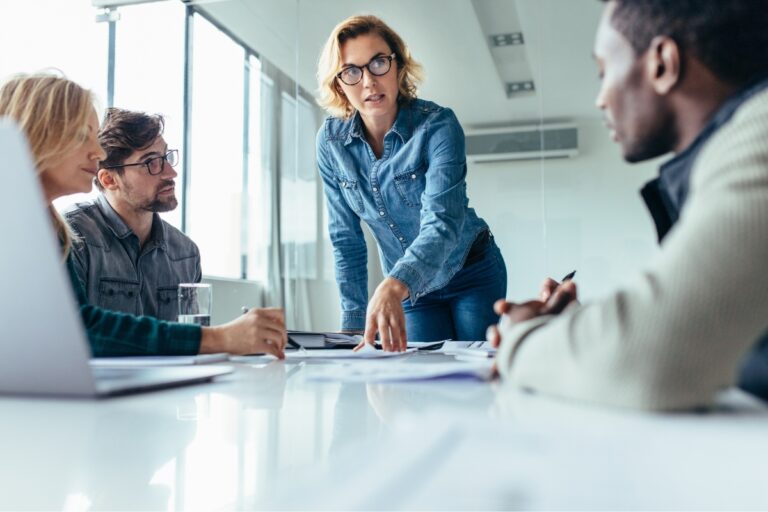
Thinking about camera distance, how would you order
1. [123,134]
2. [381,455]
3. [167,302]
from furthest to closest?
[123,134] → [167,302] → [381,455]

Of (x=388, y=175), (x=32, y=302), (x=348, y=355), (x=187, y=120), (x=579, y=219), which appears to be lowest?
(x=348, y=355)

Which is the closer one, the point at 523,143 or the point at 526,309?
the point at 526,309

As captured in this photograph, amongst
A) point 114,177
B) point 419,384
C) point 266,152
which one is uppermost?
point 266,152

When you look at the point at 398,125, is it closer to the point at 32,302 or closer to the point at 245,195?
the point at 32,302

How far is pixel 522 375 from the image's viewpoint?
0.58 m

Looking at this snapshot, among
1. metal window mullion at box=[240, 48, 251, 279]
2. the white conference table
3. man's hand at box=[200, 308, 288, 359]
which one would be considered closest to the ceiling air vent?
metal window mullion at box=[240, 48, 251, 279]

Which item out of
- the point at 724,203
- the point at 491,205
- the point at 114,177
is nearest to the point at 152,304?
the point at 114,177

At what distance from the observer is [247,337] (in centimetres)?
112

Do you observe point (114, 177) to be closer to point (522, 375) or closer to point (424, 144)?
point (424, 144)

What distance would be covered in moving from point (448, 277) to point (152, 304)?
3.18 ft

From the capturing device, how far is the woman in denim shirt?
185 centimetres

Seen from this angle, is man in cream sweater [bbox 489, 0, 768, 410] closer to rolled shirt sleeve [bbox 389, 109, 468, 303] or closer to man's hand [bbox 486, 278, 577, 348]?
man's hand [bbox 486, 278, 577, 348]

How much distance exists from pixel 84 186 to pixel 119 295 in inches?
23.0

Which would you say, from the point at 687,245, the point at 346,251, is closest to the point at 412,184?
the point at 346,251
